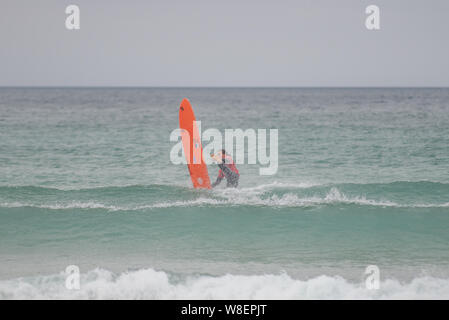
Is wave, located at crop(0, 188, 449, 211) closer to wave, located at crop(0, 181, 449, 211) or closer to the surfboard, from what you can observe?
wave, located at crop(0, 181, 449, 211)

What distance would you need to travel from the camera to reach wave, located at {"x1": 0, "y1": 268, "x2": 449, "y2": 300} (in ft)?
27.9

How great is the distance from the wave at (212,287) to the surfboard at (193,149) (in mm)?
6350

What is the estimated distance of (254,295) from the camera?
28.0 feet

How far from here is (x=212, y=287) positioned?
28.8 feet

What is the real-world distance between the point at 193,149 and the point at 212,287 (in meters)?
7.19

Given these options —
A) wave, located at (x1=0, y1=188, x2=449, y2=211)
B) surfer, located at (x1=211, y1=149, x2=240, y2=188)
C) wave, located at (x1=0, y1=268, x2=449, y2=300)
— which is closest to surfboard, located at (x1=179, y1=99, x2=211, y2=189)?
surfer, located at (x1=211, y1=149, x2=240, y2=188)

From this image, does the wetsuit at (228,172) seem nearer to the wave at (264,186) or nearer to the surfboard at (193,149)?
the surfboard at (193,149)

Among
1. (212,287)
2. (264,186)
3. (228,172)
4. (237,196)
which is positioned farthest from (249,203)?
(212,287)

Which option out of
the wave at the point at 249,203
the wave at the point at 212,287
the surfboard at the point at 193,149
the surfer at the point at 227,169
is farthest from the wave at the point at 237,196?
the wave at the point at 212,287

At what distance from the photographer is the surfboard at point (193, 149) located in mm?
15258
